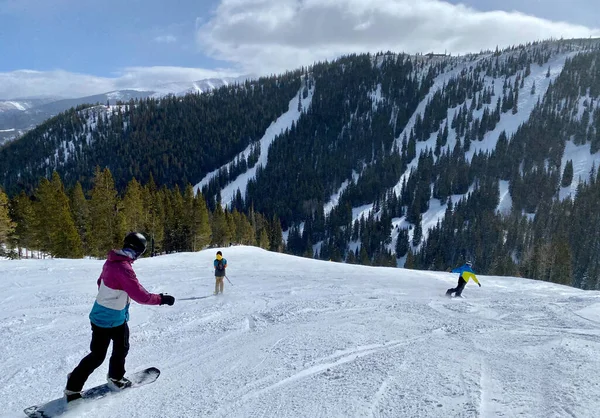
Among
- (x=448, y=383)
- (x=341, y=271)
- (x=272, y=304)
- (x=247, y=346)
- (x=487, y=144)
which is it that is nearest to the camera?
(x=448, y=383)

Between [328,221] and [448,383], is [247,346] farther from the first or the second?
[328,221]

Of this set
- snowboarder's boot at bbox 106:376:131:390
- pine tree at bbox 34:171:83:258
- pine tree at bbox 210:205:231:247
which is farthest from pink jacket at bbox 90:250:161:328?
pine tree at bbox 210:205:231:247

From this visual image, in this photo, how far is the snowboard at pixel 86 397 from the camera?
4.76 m

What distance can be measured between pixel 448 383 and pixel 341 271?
13846mm

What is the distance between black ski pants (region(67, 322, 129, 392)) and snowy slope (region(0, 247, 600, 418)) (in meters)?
0.38

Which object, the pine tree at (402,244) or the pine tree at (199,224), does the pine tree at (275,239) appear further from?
the pine tree at (199,224)

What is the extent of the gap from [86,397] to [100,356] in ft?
1.99

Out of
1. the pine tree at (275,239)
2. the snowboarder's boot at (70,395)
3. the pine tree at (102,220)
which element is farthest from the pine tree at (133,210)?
the pine tree at (275,239)

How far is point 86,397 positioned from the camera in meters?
5.14

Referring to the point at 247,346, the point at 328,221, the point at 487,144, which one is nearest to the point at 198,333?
the point at 247,346

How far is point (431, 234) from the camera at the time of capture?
12106cm

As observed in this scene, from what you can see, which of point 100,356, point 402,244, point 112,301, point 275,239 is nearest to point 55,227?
point 100,356

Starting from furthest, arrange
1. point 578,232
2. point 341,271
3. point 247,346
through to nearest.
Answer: point 578,232
point 341,271
point 247,346

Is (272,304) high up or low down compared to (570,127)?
down
